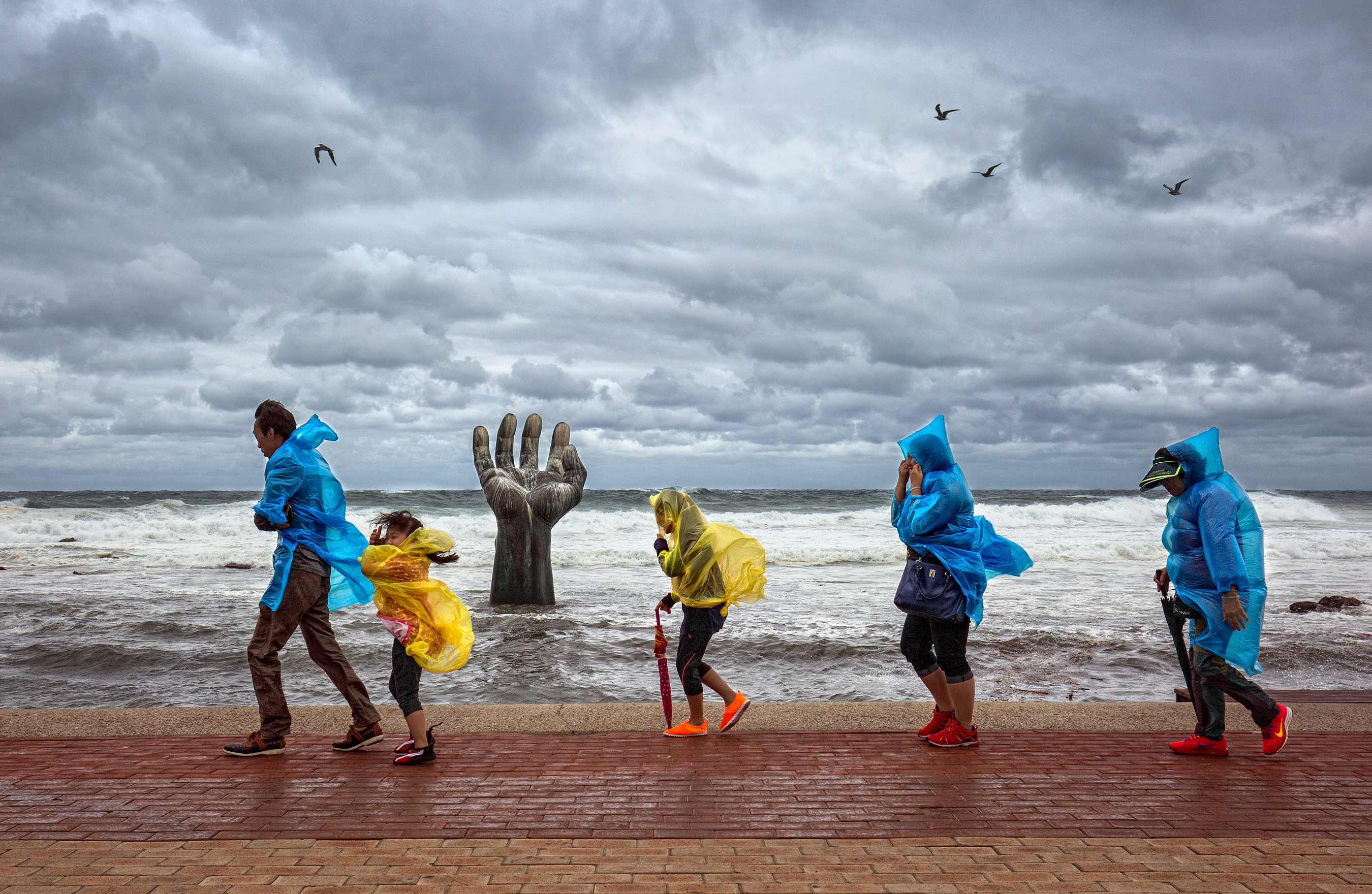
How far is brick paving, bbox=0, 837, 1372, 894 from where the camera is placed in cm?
307

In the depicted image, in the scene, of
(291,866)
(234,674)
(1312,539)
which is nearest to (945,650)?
(291,866)

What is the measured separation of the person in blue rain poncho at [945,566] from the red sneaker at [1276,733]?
1.45 meters

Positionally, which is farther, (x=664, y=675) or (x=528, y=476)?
(x=528, y=476)

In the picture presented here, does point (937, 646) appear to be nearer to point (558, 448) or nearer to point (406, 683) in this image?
point (406, 683)

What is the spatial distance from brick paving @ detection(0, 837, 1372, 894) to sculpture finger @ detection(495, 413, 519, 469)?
8.06 meters

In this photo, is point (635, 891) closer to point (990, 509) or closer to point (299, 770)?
point (299, 770)

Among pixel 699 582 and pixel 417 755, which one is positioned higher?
pixel 699 582

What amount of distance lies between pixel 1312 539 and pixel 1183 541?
27.7 m

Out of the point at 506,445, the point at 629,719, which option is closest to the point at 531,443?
the point at 506,445

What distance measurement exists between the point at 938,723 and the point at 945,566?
3.00ft

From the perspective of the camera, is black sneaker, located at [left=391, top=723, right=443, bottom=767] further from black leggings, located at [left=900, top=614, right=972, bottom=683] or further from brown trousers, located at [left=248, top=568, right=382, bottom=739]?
black leggings, located at [left=900, top=614, right=972, bottom=683]

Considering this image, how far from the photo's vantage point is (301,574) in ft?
15.7

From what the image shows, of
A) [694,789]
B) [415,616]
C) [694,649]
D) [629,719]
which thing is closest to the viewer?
[694,789]

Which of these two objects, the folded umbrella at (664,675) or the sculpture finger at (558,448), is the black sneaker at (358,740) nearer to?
the folded umbrella at (664,675)
